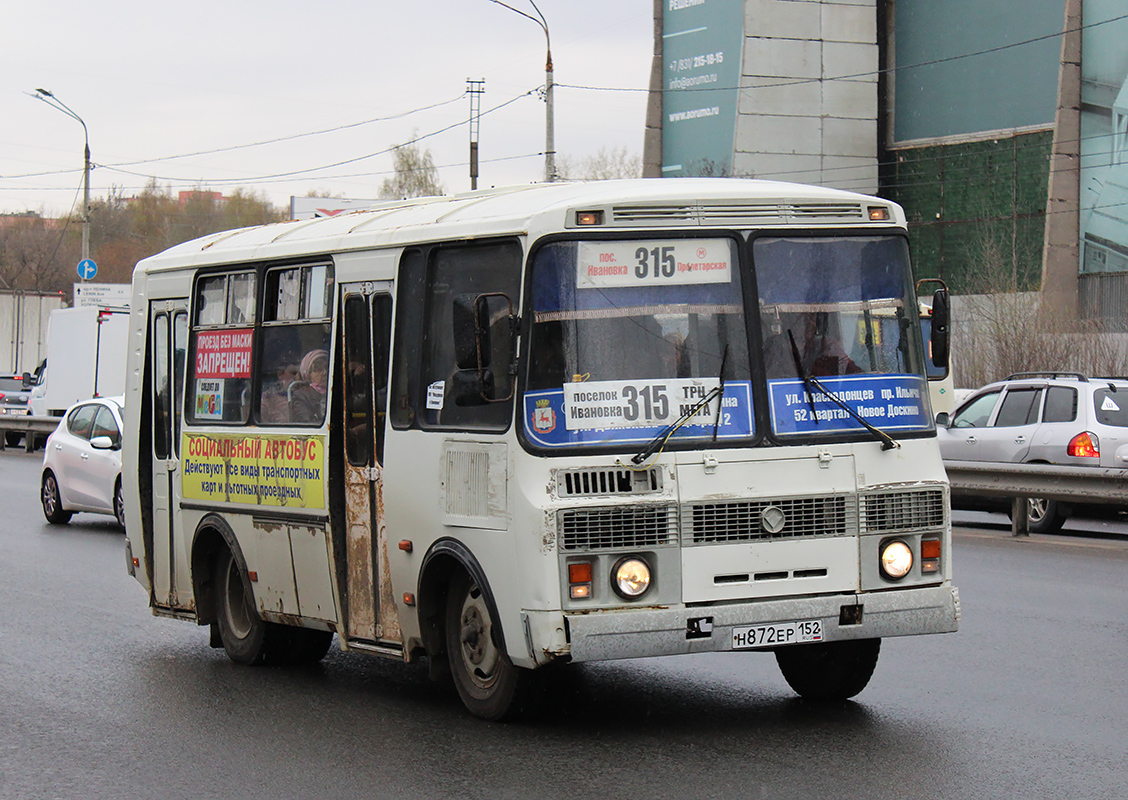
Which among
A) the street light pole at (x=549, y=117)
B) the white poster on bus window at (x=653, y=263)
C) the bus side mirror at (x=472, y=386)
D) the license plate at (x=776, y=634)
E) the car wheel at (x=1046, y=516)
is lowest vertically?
the car wheel at (x=1046, y=516)

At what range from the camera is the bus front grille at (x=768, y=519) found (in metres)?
6.83

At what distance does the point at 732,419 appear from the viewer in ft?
22.9

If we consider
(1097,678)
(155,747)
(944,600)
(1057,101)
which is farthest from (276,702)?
(1057,101)

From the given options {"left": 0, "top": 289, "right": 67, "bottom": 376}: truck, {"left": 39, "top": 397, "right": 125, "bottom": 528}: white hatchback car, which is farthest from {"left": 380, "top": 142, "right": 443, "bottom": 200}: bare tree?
{"left": 39, "top": 397, "right": 125, "bottom": 528}: white hatchback car

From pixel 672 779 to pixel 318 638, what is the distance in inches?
155

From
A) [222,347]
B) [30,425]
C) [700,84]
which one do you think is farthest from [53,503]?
[700,84]

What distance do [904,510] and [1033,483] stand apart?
9679mm

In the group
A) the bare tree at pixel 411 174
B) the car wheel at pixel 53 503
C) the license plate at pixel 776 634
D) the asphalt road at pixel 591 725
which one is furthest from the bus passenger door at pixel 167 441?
the bare tree at pixel 411 174

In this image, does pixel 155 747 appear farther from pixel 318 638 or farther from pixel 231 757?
pixel 318 638

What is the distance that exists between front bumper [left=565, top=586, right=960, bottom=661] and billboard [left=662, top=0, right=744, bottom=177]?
5309 cm

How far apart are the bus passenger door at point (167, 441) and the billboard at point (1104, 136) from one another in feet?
149

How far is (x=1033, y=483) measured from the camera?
1627cm

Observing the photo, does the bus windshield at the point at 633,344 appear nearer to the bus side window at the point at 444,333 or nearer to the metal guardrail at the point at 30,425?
the bus side window at the point at 444,333

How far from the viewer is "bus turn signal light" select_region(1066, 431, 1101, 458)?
56.1 feet
